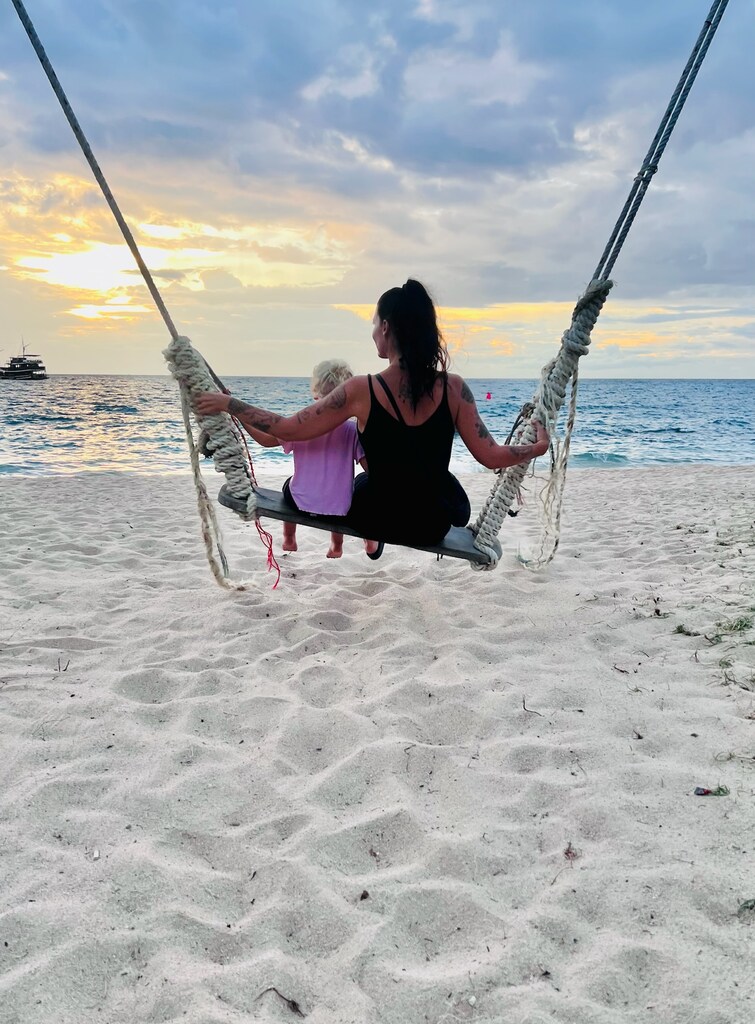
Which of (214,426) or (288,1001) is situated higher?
(214,426)

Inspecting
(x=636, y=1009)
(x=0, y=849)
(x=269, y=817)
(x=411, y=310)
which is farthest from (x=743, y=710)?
(x=0, y=849)

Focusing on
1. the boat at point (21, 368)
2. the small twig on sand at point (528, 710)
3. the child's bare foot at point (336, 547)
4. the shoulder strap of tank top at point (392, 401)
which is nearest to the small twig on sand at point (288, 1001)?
the small twig on sand at point (528, 710)

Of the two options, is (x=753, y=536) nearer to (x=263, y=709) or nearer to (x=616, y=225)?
(x=616, y=225)

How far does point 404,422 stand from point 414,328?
0.36 m

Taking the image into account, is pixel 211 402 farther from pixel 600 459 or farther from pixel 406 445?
pixel 600 459

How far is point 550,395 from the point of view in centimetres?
315

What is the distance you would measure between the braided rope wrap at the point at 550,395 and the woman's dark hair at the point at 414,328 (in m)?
0.68

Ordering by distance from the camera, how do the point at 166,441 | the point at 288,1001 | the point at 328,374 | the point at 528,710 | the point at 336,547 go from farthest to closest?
1. the point at 166,441
2. the point at 336,547
3. the point at 328,374
4. the point at 528,710
5. the point at 288,1001

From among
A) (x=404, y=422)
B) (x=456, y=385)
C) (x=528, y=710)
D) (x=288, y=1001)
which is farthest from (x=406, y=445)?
(x=288, y=1001)

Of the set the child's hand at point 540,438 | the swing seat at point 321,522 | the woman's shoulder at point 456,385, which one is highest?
the woman's shoulder at point 456,385

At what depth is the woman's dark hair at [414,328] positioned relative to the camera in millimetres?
2672

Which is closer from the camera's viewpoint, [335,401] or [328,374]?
[335,401]

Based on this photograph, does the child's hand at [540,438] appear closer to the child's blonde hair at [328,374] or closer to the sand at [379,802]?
the sand at [379,802]

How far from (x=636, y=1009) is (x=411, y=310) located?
7.27 feet
